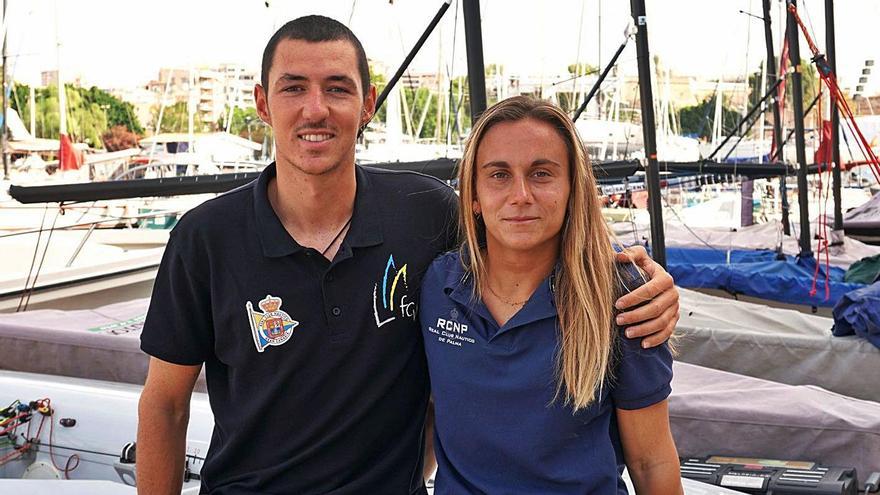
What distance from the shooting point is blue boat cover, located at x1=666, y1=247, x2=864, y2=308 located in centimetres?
811

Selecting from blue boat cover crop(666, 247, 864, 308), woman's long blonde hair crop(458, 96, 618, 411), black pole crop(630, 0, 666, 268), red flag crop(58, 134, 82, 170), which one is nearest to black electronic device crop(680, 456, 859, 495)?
woman's long blonde hair crop(458, 96, 618, 411)

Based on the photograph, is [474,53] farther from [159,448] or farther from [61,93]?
[61,93]

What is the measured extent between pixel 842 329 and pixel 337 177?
13.8 ft

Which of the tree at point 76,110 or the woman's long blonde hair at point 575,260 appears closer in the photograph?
the woman's long blonde hair at point 575,260

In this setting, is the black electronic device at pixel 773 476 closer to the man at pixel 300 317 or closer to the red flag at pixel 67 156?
the man at pixel 300 317

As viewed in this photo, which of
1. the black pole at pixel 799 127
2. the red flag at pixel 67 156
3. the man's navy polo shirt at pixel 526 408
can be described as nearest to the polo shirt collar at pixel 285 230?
the man's navy polo shirt at pixel 526 408

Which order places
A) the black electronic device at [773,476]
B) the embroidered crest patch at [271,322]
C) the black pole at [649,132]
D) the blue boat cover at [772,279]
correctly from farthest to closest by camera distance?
1. the blue boat cover at [772,279]
2. the black pole at [649,132]
3. the black electronic device at [773,476]
4. the embroidered crest patch at [271,322]

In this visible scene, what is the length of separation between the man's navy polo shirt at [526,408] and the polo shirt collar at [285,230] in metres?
0.34

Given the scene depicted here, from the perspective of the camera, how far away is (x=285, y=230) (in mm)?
2312

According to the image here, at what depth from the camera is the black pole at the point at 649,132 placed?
23.0 ft

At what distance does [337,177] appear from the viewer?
7.77 ft

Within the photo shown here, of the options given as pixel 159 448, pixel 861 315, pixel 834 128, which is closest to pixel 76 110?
pixel 834 128

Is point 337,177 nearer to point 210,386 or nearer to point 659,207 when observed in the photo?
point 210,386

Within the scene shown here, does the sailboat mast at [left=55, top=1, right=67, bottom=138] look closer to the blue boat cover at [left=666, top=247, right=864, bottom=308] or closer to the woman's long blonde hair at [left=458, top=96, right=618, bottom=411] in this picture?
the blue boat cover at [left=666, top=247, right=864, bottom=308]
